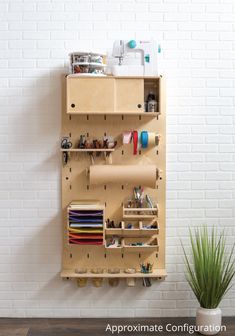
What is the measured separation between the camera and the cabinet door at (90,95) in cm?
324

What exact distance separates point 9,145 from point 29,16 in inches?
35.5

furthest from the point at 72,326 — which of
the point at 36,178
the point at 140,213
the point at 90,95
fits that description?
the point at 90,95

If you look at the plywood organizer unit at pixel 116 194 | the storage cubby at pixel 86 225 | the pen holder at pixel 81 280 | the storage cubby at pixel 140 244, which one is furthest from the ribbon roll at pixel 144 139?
the pen holder at pixel 81 280

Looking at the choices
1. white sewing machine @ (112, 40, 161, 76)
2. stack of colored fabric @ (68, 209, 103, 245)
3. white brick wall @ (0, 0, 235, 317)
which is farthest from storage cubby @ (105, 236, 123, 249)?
white sewing machine @ (112, 40, 161, 76)

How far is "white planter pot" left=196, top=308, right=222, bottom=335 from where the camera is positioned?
329 centimetres

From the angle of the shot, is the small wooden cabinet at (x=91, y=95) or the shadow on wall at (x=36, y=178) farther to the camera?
the shadow on wall at (x=36, y=178)

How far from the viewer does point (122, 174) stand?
11.1ft

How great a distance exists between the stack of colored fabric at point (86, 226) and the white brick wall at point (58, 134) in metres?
0.25

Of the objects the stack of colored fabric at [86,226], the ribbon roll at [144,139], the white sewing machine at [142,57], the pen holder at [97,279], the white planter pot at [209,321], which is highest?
the white sewing machine at [142,57]

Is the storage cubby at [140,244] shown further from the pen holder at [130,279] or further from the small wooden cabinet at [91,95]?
the small wooden cabinet at [91,95]

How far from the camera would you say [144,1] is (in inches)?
138

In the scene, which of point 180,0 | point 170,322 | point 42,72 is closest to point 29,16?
A: point 42,72

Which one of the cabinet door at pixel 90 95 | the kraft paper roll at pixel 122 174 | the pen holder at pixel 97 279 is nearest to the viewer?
the cabinet door at pixel 90 95

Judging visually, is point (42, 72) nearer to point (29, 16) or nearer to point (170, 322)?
point (29, 16)
